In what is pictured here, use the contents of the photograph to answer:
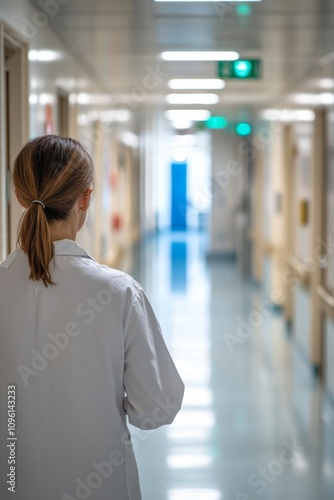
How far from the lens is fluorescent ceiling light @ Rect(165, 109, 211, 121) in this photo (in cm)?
1239

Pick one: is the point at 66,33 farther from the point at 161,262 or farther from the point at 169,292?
the point at 161,262

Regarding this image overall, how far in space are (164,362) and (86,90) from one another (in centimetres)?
587

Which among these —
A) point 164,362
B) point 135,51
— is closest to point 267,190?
point 135,51

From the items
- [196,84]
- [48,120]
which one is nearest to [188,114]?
[196,84]

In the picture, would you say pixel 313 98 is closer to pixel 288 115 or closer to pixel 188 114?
pixel 288 115

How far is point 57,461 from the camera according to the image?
6.30ft

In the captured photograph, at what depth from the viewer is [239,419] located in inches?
217

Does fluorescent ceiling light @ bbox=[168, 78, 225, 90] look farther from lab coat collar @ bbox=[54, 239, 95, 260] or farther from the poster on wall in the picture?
lab coat collar @ bbox=[54, 239, 95, 260]

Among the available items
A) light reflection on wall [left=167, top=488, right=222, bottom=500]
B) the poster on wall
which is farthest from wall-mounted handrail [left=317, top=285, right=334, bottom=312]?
the poster on wall

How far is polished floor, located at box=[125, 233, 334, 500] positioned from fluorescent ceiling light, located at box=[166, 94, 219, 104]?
284 centimetres

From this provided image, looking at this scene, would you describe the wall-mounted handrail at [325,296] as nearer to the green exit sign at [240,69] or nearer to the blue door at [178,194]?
the green exit sign at [240,69]

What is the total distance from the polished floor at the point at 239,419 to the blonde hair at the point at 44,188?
2.56 m

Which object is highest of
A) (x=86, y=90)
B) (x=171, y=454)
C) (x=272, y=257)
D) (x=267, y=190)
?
(x=86, y=90)

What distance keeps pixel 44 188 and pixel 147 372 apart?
514 mm
